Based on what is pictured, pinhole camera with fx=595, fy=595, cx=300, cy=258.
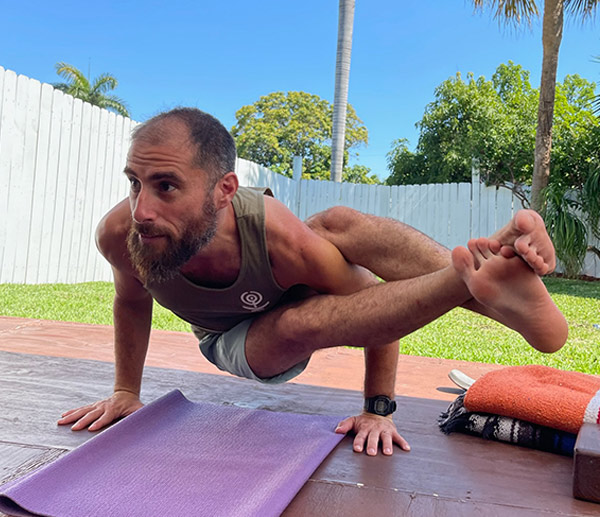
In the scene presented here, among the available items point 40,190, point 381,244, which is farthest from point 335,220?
point 40,190

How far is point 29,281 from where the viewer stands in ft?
18.1

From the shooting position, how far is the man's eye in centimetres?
167

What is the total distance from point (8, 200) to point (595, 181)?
6.43 m

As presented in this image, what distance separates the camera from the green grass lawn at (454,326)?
3.70 m

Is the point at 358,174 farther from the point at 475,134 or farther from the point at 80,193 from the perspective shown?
the point at 80,193

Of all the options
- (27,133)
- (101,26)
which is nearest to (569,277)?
(27,133)

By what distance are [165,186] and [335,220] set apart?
0.57 m

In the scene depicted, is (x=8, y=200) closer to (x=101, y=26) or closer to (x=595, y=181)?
(x=595, y=181)

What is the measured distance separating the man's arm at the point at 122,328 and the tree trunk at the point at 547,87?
628cm

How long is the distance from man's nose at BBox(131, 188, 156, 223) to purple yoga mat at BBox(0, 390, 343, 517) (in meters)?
0.60

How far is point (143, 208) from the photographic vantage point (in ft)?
5.40

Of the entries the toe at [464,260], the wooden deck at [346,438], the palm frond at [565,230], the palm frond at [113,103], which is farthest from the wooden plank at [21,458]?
the palm frond at [113,103]

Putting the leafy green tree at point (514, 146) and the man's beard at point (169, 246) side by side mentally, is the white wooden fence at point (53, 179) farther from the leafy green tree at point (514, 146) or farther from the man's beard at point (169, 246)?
the leafy green tree at point (514, 146)

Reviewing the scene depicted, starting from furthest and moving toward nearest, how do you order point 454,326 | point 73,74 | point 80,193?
point 73,74, point 80,193, point 454,326
